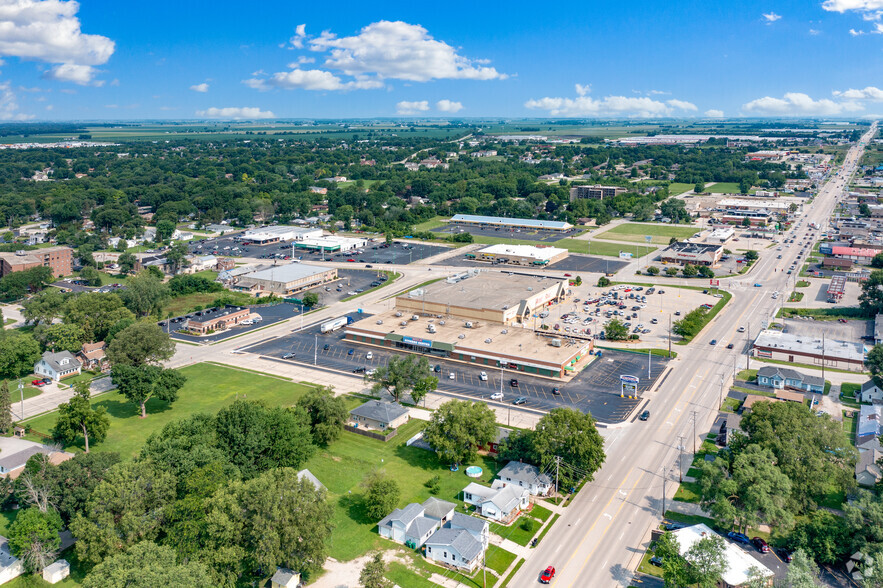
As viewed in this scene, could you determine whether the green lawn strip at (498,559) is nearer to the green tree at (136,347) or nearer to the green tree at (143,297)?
the green tree at (136,347)

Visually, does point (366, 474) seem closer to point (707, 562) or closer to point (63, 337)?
point (707, 562)

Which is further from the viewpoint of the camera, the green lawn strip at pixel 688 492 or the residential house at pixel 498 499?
the green lawn strip at pixel 688 492

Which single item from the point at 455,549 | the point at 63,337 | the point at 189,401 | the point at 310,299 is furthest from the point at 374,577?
the point at 310,299

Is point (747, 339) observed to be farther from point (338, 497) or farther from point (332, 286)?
point (332, 286)

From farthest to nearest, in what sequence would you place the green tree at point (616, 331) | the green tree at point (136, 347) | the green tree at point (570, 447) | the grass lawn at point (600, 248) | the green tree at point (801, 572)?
1. the grass lawn at point (600, 248)
2. the green tree at point (616, 331)
3. the green tree at point (136, 347)
4. the green tree at point (570, 447)
5. the green tree at point (801, 572)

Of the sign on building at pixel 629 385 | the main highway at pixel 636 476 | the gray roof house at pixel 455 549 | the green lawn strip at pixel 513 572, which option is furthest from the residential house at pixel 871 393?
the gray roof house at pixel 455 549

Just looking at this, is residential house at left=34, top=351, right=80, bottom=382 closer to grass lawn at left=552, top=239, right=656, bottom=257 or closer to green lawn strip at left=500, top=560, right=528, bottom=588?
green lawn strip at left=500, top=560, right=528, bottom=588

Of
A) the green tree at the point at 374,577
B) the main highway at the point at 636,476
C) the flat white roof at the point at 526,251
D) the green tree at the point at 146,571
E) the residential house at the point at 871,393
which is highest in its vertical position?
the flat white roof at the point at 526,251
